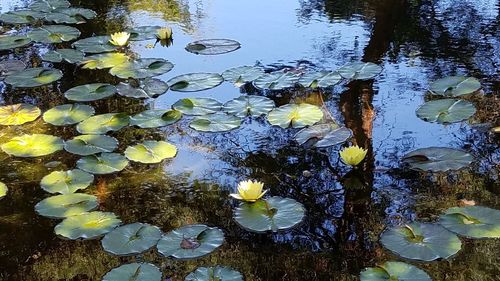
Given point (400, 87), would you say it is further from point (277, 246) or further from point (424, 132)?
point (277, 246)

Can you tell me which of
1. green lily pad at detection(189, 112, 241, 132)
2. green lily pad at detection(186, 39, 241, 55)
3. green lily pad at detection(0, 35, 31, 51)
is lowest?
green lily pad at detection(189, 112, 241, 132)

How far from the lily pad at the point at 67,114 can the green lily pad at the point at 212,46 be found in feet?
2.87

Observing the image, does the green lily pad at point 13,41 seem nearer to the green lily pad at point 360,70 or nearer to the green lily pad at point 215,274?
the green lily pad at point 360,70

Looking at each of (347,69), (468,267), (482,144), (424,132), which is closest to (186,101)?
(347,69)

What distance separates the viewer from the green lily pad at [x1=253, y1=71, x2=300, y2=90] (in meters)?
2.89

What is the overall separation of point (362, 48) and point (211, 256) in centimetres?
188

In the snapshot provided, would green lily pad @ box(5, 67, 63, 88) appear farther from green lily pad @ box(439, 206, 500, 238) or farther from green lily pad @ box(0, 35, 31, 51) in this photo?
green lily pad @ box(439, 206, 500, 238)

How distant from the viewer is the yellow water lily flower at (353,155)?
2168mm

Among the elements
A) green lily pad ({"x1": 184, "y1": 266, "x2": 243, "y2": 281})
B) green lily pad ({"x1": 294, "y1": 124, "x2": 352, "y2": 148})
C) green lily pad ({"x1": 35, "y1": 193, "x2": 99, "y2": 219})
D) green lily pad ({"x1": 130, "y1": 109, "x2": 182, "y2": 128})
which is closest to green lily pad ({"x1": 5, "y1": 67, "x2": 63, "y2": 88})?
green lily pad ({"x1": 130, "y1": 109, "x2": 182, "y2": 128})

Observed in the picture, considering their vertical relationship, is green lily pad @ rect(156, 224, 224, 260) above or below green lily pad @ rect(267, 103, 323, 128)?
below

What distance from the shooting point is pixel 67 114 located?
271 cm

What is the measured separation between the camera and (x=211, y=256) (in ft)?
5.93

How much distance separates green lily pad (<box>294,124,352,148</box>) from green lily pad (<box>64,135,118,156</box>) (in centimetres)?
74

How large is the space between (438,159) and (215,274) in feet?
3.29
